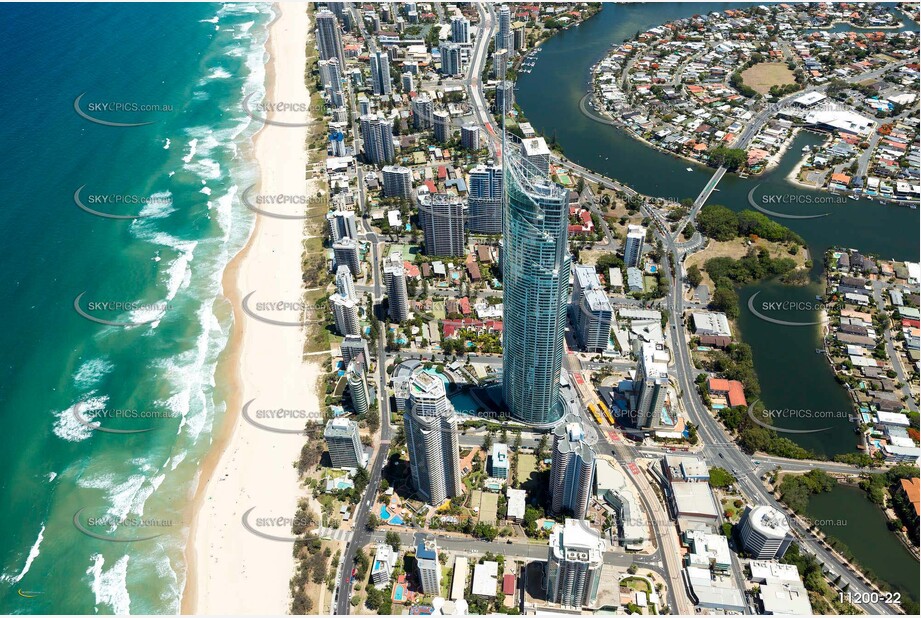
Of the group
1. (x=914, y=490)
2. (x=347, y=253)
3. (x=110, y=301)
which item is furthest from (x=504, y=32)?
(x=914, y=490)

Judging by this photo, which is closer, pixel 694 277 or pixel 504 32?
pixel 694 277

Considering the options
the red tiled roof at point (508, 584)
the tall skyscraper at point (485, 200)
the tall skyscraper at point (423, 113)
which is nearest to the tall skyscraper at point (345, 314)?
the tall skyscraper at point (485, 200)

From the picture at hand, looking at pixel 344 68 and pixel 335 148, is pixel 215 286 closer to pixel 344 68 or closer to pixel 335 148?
pixel 335 148

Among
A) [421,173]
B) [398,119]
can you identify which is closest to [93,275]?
[421,173]

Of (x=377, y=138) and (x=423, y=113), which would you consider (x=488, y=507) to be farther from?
(x=423, y=113)

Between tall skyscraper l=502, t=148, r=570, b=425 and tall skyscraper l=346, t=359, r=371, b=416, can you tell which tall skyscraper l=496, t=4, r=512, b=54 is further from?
tall skyscraper l=346, t=359, r=371, b=416

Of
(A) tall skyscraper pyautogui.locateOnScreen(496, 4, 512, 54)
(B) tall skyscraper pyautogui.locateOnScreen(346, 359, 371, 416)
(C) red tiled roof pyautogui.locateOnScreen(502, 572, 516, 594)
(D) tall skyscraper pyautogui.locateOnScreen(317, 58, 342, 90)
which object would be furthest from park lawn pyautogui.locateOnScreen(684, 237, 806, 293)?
(D) tall skyscraper pyautogui.locateOnScreen(317, 58, 342, 90)
